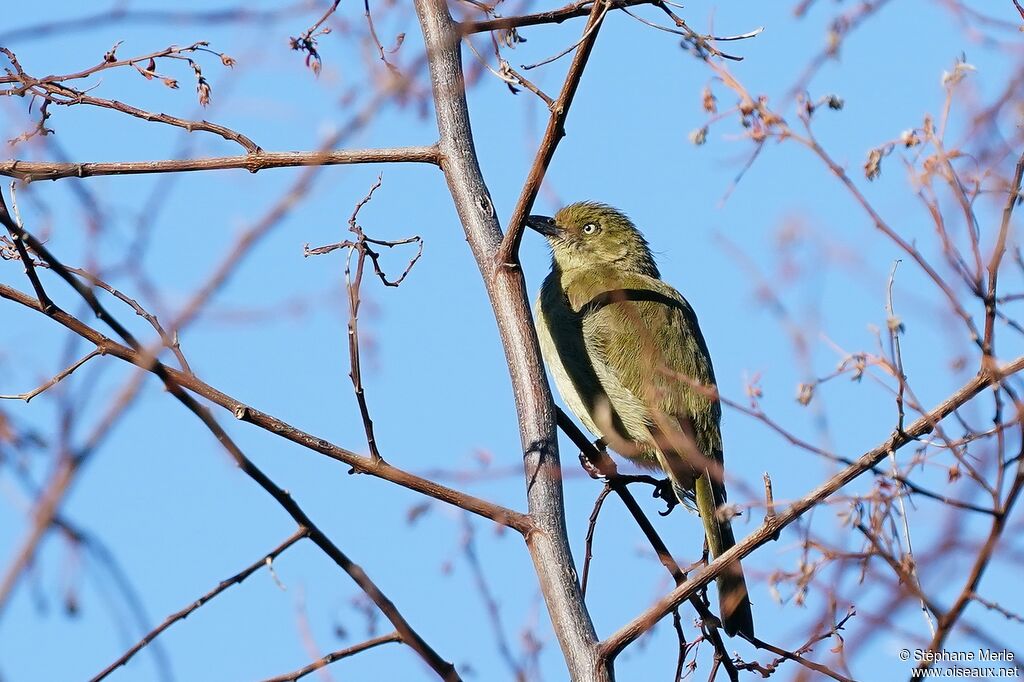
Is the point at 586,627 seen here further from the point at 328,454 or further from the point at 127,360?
the point at 127,360

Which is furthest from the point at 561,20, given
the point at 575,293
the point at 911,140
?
the point at 575,293

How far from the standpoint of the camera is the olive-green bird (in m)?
5.68

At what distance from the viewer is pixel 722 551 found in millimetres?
5473

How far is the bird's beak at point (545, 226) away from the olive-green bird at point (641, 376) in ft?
2.30

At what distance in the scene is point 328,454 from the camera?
2967mm

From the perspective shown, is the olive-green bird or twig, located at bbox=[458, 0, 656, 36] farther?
the olive-green bird

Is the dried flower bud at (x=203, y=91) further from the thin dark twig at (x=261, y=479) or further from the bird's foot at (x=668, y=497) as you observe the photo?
the bird's foot at (x=668, y=497)

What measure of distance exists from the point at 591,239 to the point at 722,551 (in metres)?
2.52

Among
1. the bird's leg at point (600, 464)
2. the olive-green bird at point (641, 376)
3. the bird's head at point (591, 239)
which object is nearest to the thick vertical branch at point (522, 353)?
the bird's leg at point (600, 464)

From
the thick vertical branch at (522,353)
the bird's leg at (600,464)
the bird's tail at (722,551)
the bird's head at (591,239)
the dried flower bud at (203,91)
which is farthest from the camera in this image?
the bird's head at (591,239)

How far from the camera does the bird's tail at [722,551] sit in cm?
510

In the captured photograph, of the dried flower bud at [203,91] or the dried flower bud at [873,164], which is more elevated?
the dried flower bud at [203,91]

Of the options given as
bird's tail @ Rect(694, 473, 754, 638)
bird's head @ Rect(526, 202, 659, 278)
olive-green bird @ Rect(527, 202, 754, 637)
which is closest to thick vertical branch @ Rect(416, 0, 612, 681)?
bird's tail @ Rect(694, 473, 754, 638)

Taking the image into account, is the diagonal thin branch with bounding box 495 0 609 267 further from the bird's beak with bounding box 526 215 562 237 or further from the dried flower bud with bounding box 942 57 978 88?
the bird's beak with bounding box 526 215 562 237
